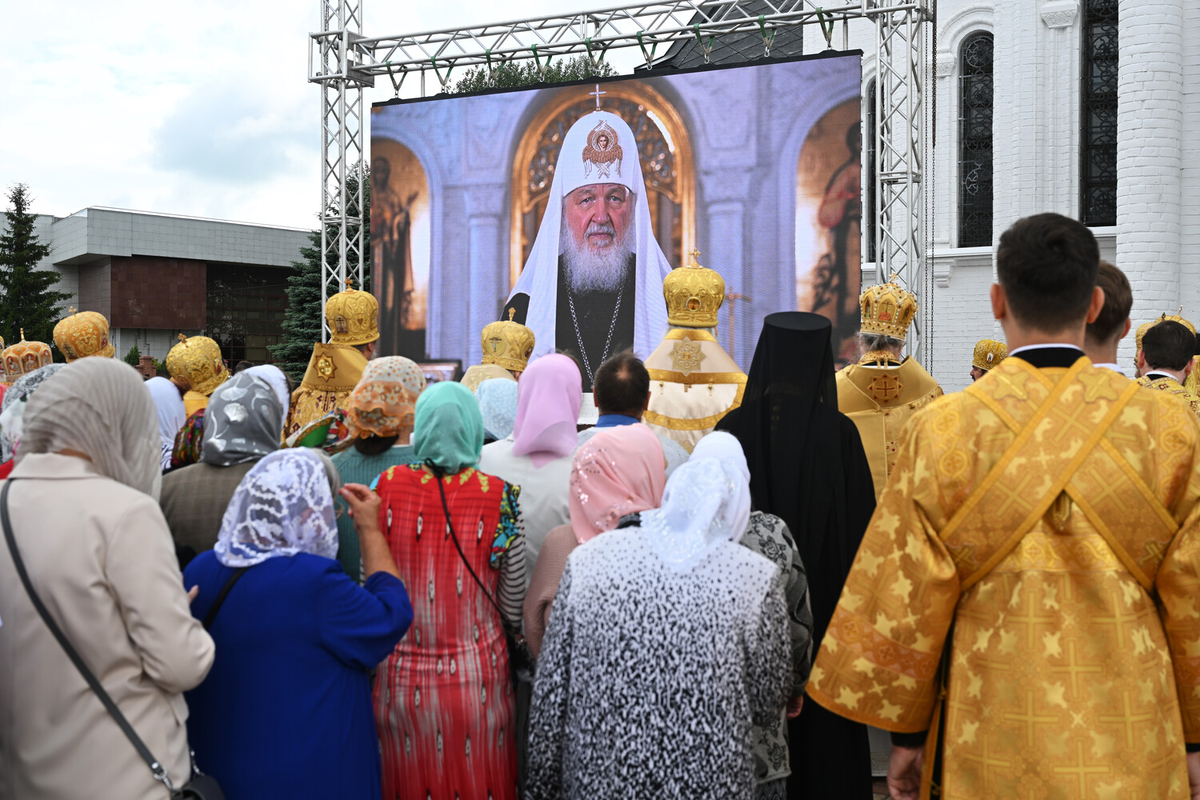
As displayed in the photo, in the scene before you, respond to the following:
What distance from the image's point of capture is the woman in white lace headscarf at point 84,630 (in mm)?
1796

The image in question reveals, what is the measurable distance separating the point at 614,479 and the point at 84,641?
49.3 inches

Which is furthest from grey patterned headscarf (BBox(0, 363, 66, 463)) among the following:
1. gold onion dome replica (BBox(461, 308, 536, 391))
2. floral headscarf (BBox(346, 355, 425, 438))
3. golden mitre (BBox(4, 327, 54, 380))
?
gold onion dome replica (BBox(461, 308, 536, 391))

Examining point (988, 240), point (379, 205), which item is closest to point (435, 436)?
point (379, 205)

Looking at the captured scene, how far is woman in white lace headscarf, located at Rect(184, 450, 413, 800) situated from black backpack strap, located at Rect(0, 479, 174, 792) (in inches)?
8.3

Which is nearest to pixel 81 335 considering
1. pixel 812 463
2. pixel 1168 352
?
pixel 812 463

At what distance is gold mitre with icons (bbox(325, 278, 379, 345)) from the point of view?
266 inches

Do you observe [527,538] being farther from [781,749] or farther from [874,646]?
[874,646]

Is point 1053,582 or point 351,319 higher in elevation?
point 351,319

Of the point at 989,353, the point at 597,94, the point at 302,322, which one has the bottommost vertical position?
the point at 989,353

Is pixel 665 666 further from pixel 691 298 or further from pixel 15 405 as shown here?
pixel 691 298

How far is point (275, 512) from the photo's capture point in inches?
80.1

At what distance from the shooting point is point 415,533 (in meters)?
2.48

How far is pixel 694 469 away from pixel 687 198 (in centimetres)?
862

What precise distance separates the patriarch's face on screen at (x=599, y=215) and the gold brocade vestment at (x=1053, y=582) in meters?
8.99
